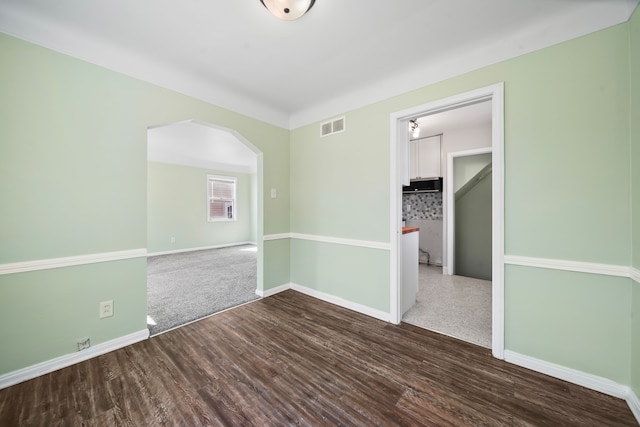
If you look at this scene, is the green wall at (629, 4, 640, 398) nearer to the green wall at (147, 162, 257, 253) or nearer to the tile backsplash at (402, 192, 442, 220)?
the tile backsplash at (402, 192, 442, 220)

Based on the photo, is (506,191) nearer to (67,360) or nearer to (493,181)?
(493,181)

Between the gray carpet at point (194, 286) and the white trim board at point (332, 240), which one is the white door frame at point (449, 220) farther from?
the gray carpet at point (194, 286)

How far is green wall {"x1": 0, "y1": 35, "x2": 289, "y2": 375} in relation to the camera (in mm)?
1626

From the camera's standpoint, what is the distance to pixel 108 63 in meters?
1.98

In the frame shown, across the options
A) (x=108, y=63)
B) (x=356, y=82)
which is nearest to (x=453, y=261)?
(x=356, y=82)

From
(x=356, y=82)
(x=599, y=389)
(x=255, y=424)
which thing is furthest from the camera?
(x=356, y=82)

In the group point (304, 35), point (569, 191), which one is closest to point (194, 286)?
point (304, 35)

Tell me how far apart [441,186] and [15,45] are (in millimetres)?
5291

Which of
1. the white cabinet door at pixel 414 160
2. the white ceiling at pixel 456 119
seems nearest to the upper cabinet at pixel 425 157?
the white cabinet door at pixel 414 160

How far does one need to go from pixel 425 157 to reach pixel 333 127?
8.20 feet

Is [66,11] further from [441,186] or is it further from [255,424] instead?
[441,186]

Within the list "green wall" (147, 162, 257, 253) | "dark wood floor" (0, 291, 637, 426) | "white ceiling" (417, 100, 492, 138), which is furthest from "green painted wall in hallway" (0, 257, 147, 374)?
"green wall" (147, 162, 257, 253)

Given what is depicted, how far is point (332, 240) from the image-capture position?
3.03 metres

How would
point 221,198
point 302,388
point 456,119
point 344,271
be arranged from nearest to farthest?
point 302,388 < point 344,271 < point 456,119 < point 221,198
